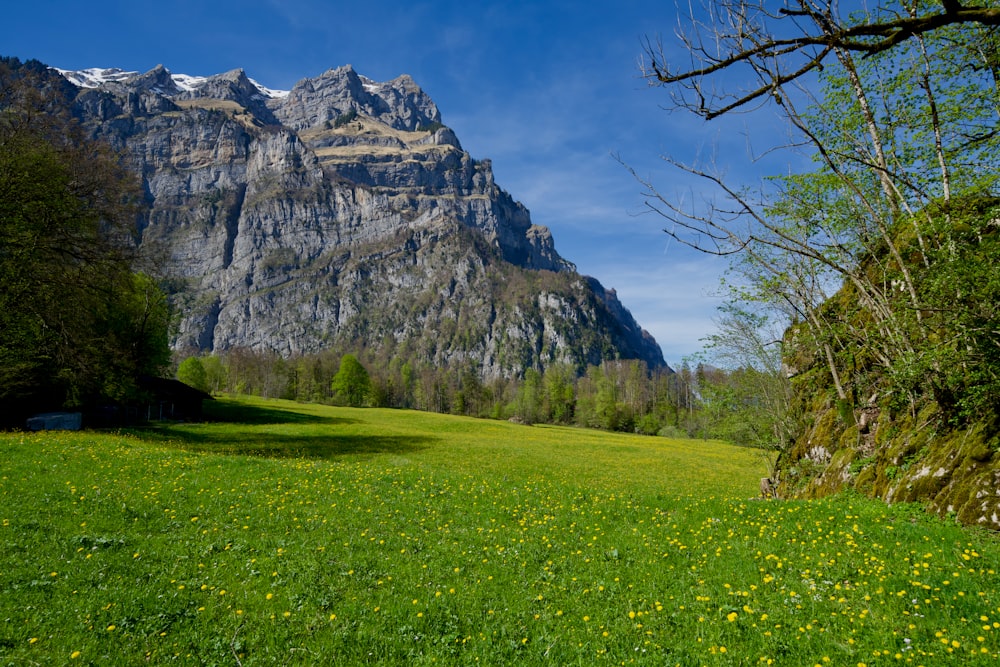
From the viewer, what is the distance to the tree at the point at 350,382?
391ft

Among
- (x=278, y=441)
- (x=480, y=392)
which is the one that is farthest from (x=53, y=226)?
(x=480, y=392)

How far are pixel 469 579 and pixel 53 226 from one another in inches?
1097

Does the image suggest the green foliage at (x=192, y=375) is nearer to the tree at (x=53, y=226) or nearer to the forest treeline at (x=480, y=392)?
the forest treeline at (x=480, y=392)

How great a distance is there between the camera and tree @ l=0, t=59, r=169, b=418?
2084 cm

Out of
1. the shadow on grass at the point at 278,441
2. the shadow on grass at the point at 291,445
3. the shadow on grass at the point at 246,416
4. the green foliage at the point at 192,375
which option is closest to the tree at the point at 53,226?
the shadow on grass at the point at 278,441

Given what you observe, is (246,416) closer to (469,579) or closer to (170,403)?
(170,403)

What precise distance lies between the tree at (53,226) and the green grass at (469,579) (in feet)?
35.8

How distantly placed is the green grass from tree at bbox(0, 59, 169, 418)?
35.8 feet

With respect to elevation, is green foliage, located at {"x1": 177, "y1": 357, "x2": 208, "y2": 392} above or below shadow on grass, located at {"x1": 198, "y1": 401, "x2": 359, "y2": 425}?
above

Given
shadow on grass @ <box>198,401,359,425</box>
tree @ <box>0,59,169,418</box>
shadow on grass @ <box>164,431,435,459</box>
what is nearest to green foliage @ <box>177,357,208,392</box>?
shadow on grass @ <box>198,401,359,425</box>

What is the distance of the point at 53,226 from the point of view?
23219 millimetres

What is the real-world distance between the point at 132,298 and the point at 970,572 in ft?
186

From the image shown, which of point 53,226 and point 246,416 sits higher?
point 53,226

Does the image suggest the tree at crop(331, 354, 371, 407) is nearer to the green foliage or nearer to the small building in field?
the green foliage
